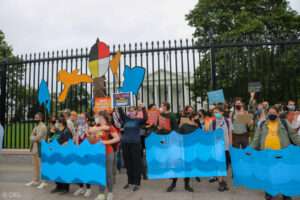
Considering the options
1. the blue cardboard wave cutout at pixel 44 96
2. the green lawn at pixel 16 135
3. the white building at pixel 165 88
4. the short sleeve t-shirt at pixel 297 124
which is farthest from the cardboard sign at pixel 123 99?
the green lawn at pixel 16 135

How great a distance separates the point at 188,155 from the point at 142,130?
1.74 m

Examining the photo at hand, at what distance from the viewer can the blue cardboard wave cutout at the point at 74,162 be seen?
5379mm

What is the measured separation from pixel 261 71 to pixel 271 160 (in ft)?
18.1

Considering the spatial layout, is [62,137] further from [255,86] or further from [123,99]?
[255,86]

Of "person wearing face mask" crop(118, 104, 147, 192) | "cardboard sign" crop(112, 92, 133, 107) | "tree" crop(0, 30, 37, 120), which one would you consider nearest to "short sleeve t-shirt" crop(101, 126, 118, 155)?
"person wearing face mask" crop(118, 104, 147, 192)

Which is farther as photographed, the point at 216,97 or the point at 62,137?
the point at 216,97

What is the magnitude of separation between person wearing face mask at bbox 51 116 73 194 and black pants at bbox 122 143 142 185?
129 centimetres

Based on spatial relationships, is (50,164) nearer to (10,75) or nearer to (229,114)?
(229,114)

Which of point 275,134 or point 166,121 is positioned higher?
point 166,121

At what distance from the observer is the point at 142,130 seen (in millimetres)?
7188

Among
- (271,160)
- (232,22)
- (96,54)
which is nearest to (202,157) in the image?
(271,160)

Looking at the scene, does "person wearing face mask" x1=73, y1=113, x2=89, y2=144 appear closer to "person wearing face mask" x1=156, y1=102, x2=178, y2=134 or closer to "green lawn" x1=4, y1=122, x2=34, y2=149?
"person wearing face mask" x1=156, y1=102, x2=178, y2=134

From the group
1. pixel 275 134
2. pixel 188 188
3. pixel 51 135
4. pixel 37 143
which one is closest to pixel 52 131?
pixel 51 135

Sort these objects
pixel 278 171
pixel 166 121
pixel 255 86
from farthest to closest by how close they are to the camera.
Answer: pixel 255 86
pixel 166 121
pixel 278 171
